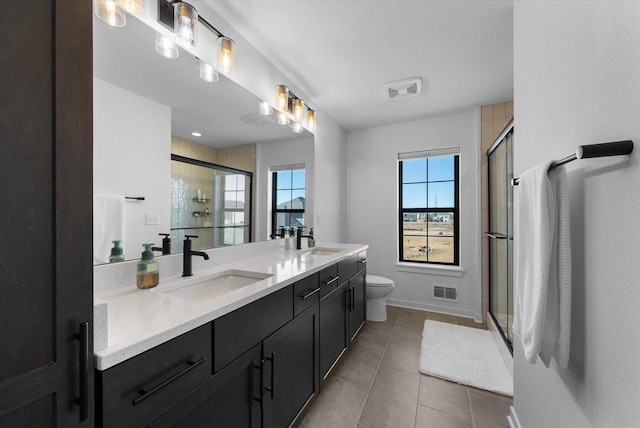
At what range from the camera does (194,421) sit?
842 mm

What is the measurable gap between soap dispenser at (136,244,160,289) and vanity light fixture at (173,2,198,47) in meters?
1.12

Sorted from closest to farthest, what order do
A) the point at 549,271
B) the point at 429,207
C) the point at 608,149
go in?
the point at 608,149, the point at 549,271, the point at 429,207

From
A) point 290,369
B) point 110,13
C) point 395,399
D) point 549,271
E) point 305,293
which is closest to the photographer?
point 549,271

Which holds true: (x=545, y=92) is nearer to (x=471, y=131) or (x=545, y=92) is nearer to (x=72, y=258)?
(x=72, y=258)

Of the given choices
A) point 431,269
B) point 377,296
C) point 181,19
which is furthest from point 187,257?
point 431,269

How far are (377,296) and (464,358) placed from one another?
95 centimetres

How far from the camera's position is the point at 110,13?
113cm

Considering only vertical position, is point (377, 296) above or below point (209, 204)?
below

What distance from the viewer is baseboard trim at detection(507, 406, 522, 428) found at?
1440 millimetres

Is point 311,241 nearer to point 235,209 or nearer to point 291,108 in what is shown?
point 235,209

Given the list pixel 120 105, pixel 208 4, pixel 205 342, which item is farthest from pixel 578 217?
pixel 208 4

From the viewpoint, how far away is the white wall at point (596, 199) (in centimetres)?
62

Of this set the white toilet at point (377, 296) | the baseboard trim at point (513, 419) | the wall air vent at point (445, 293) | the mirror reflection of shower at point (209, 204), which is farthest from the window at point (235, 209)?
the wall air vent at point (445, 293)

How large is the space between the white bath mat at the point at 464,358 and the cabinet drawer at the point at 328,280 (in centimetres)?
98
